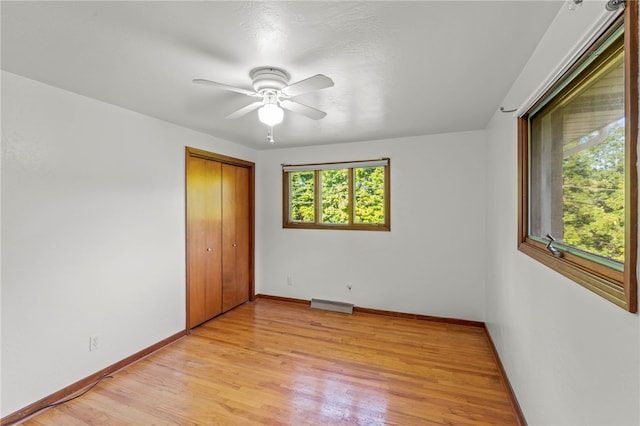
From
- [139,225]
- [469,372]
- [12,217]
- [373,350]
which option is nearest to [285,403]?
[373,350]

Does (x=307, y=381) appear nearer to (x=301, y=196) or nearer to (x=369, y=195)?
(x=369, y=195)

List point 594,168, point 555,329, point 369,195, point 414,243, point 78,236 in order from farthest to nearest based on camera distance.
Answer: point 369,195 → point 414,243 → point 78,236 → point 555,329 → point 594,168

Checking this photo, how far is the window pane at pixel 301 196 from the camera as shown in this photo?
430cm

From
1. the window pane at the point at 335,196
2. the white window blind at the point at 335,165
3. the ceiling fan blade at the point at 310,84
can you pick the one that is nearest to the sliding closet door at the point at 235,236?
the white window blind at the point at 335,165

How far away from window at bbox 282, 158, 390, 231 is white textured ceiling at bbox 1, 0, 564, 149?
1492mm

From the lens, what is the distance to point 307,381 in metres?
2.36

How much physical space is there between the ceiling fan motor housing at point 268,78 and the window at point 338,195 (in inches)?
87.1

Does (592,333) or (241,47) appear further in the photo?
(241,47)

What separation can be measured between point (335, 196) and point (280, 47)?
2703 mm

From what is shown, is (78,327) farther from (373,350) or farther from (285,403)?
(373,350)

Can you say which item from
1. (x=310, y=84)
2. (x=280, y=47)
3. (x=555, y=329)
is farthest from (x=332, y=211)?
(x=555, y=329)

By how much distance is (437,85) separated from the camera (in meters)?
2.10

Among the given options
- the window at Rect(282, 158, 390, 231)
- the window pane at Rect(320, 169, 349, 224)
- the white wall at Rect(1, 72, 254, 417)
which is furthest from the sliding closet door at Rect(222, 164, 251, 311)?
the window pane at Rect(320, 169, 349, 224)

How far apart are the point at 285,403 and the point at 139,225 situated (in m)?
2.07
